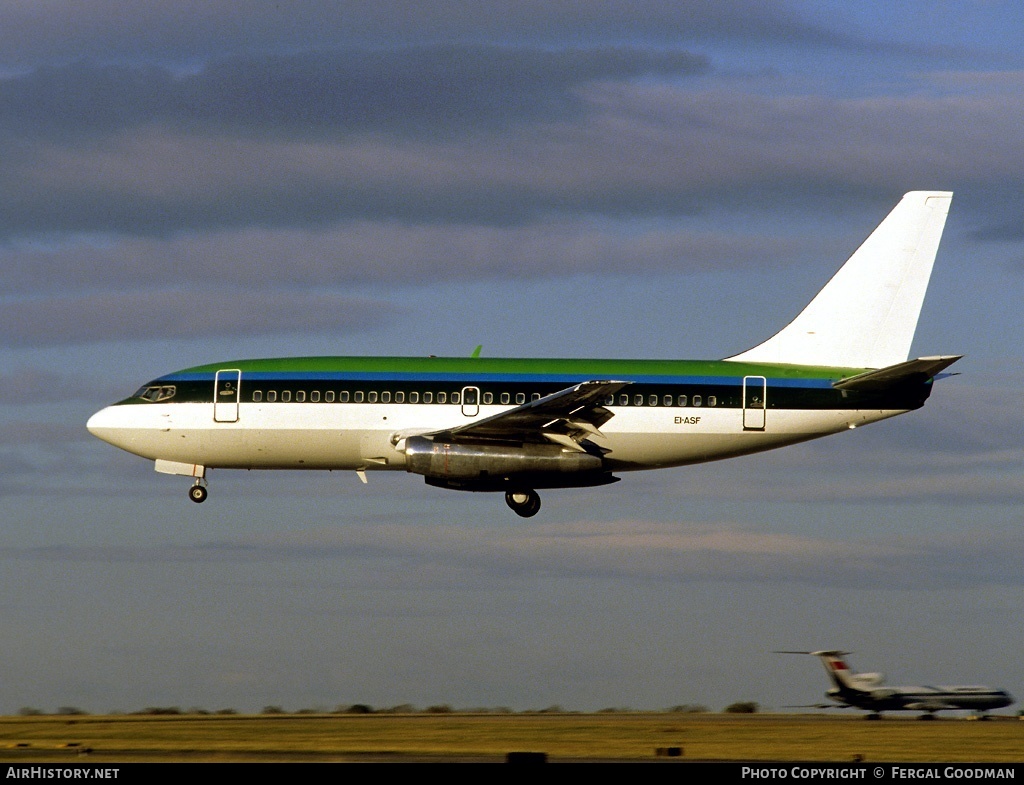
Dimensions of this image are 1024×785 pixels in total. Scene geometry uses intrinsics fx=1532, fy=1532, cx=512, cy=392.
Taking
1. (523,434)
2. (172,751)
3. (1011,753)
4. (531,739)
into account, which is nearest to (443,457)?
(523,434)

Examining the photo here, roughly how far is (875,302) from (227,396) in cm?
2387

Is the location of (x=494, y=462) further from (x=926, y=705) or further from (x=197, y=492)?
(x=926, y=705)

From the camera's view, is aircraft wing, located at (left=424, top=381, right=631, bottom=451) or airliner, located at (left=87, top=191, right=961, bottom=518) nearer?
aircraft wing, located at (left=424, top=381, right=631, bottom=451)

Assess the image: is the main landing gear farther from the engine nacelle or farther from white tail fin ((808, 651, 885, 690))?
white tail fin ((808, 651, 885, 690))

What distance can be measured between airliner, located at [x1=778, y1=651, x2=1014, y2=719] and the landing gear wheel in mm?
13551

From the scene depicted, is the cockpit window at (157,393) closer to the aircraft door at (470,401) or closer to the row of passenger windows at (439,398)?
the row of passenger windows at (439,398)

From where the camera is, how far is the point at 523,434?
5225 centimetres

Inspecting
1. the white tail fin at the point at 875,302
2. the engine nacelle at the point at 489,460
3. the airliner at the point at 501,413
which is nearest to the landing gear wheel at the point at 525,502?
the airliner at the point at 501,413

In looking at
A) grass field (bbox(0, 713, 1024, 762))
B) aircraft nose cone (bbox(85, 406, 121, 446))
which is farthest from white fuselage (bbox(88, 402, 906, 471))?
grass field (bbox(0, 713, 1024, 762))

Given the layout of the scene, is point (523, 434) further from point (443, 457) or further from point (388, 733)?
point (388, 733)

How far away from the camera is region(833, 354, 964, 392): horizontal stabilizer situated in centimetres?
5106

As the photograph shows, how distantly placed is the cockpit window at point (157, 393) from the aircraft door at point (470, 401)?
1030cm

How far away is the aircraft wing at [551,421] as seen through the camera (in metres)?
50.0
